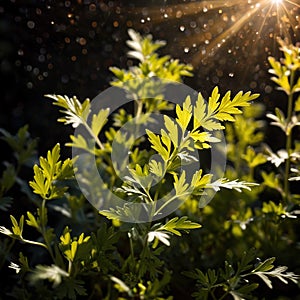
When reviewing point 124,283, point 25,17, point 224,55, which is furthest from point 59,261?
point 25,17

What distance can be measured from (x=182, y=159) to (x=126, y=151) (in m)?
0.21

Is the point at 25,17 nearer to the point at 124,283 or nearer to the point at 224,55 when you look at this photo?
the point at 224,55

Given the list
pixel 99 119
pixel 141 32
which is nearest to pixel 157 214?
pixel 99 119

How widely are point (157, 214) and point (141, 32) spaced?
0.65 metres

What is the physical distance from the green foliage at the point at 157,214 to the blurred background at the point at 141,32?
11 centimetres

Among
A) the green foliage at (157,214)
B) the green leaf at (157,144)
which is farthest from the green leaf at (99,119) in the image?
the green leaf at (157,144)

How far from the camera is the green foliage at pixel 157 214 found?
728mm

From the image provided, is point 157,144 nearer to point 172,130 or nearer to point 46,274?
point 172,130

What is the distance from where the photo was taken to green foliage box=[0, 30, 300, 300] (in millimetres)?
728

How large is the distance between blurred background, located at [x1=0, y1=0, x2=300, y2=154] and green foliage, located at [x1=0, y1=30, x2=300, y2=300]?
108mm

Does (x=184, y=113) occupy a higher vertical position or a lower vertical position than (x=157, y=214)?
higher

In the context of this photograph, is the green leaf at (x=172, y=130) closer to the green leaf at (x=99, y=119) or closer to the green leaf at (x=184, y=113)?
the green leaf at (x=184, y=113)

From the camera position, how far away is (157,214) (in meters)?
0.76

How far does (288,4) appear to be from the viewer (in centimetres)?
99
